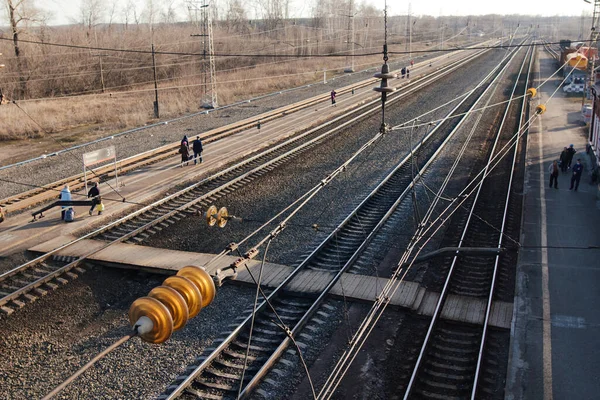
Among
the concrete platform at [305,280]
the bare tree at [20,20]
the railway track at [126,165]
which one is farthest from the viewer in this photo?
the bare tree at [20,20]

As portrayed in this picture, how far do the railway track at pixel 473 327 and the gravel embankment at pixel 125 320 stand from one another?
2.05 m

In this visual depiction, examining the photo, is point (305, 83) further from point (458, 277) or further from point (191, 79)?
point (458, 277)

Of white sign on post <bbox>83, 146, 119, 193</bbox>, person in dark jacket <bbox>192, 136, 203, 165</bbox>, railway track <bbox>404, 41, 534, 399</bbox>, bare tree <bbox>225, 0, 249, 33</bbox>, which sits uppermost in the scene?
bare tree <bbox>225, 0, 249, 33</bbox>

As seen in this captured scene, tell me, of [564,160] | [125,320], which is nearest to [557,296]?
[125,320]

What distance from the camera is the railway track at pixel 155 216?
11961 millimetres

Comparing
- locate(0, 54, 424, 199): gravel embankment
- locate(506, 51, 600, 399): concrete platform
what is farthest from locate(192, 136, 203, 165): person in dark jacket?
locate(506, 51, 600, 399): concrete platform

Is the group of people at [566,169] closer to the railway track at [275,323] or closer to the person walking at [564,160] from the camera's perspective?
the person walking at [564,160]

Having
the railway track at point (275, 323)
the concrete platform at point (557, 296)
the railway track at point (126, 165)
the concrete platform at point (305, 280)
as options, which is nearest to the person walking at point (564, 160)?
the concrete platform at point (557, 296)

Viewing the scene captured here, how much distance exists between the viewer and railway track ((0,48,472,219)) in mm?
17547

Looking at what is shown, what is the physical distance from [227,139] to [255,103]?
12.4 metres

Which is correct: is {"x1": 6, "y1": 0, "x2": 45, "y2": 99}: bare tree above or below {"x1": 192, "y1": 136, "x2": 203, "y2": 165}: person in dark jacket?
above

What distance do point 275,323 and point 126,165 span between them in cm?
1598

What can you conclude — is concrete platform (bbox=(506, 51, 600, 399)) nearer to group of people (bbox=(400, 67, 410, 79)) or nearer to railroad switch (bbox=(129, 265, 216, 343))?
railroad switch (bbox=(129, 265, 216, 343))

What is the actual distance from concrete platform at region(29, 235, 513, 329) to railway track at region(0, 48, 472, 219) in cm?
388
